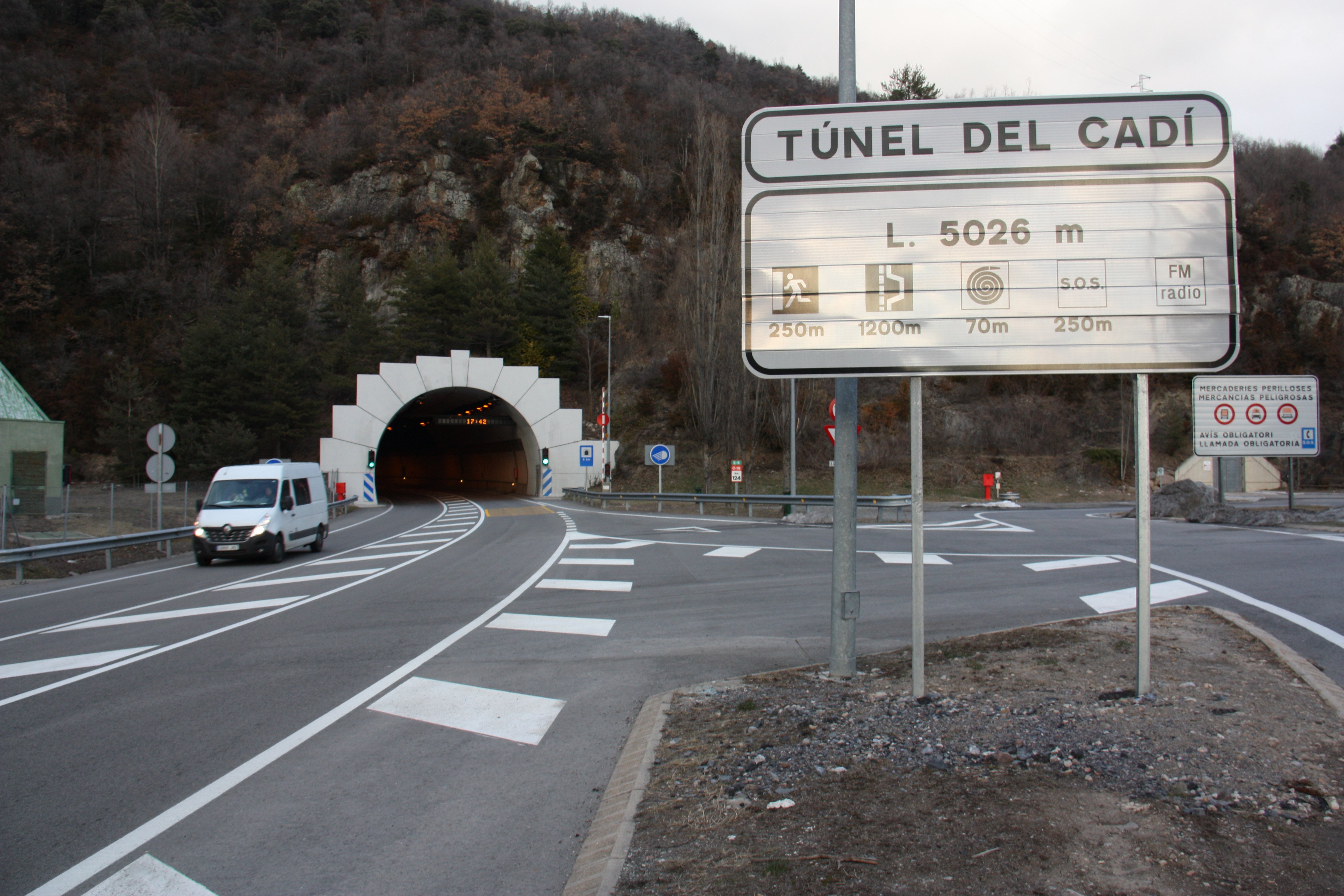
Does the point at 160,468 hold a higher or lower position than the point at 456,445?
lower

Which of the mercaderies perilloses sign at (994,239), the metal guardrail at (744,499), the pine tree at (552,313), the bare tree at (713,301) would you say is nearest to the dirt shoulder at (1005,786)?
the mercaderies perilloses sign at (994,239)

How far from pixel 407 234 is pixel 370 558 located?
66157mm

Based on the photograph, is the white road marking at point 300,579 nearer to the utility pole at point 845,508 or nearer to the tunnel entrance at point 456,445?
the utility pole at point 845,508

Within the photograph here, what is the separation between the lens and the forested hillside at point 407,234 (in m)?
49.1

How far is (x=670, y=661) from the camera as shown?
768 cm

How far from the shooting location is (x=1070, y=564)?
46.1 feet

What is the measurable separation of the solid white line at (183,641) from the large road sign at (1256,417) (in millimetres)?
18795

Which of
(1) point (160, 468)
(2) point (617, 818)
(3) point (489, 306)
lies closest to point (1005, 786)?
(2) point (617, 818)

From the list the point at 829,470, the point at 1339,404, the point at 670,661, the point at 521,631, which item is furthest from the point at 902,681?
the point at 1339,404

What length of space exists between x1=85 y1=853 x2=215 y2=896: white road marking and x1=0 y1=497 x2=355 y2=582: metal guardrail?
14.9m

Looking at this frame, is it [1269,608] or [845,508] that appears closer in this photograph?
[845,508]

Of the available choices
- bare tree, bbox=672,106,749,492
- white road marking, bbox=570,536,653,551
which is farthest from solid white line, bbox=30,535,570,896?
bare tree, bbox=672,106,749,492

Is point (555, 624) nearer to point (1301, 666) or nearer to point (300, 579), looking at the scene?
point (300, 579)

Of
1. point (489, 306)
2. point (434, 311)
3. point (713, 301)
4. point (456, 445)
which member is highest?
point (489, 306)
